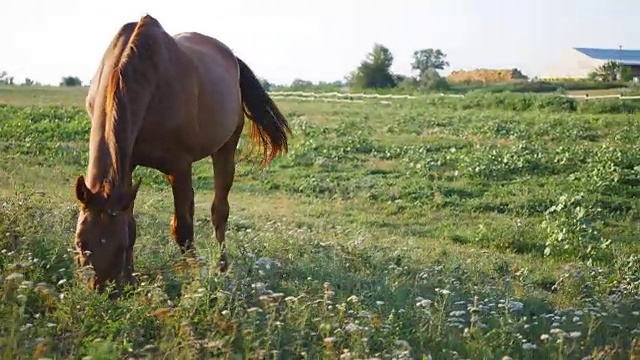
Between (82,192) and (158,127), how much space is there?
1783 mm

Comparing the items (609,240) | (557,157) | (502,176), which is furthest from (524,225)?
(557,157)

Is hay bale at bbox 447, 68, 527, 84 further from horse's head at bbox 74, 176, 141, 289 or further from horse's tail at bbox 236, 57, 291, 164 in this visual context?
horse's head at bbox 74, 176, 141, 289

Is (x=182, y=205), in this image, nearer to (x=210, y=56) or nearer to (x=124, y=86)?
(x=124, y=86)

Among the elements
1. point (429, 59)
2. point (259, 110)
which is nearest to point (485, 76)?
point (429, 59)

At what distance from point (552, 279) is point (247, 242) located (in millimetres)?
2881

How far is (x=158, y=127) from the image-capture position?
6641 millimetres

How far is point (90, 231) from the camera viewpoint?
4.95 meters

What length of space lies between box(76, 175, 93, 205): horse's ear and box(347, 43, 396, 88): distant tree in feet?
200

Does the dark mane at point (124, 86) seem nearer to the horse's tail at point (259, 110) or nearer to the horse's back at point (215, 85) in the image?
the horse's back at point (215, 85)

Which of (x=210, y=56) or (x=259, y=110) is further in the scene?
(x=259, y=110)

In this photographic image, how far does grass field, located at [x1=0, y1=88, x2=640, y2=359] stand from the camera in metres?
4.24

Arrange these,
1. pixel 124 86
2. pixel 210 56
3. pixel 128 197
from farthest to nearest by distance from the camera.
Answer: pixel 210 56 < pixel 124 86 < pixel 128 197

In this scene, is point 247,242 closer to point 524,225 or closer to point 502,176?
point 524,225

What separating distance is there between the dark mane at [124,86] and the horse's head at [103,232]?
0.32ft
